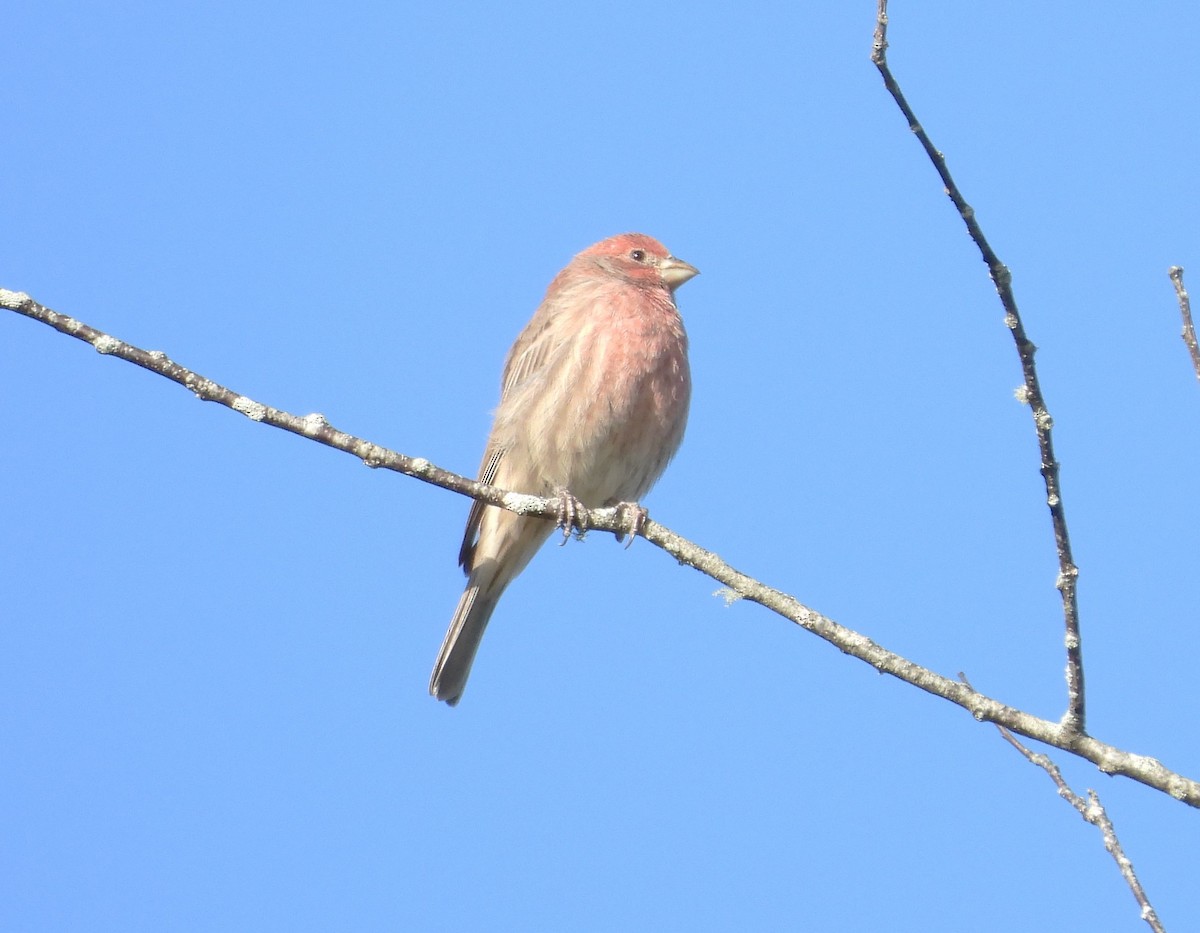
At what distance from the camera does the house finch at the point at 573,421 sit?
7.53 m

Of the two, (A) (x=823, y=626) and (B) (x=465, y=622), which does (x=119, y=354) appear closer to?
(A) (x=823, y=626)

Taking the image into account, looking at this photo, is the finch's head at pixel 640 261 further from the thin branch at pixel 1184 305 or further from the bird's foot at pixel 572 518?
the thin branch at pixel 1184 305

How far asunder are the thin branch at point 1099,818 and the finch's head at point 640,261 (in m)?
5.32

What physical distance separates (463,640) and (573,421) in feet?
5.64

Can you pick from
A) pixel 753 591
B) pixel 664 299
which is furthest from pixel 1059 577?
pixel 664 299

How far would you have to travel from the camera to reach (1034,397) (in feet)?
10.7

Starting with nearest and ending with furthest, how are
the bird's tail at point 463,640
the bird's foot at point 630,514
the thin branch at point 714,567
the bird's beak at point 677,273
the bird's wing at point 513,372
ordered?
the thin branch at point 714,567, the bird's foot at point 630,514, the bird's wing at point 513,372, the bird's tail at point 463,640, the bird's beak at point 677,273

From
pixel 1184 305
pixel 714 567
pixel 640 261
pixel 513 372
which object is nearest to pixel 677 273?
pixel 640 261

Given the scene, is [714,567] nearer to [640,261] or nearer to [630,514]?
[630,514]

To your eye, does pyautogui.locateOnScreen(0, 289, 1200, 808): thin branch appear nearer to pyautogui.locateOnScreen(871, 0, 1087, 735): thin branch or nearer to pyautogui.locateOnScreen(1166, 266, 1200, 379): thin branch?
pyautogui.locateOnScreen(871, 0, 1087, 735): thin branch

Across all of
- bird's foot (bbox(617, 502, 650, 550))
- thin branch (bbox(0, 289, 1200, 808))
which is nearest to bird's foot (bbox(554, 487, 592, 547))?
bird's foot (bbox(617, 502, 650, 550))

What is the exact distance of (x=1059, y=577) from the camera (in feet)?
11.2

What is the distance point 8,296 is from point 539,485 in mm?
4047

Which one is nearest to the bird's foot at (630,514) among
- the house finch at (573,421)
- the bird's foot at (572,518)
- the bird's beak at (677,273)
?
the bird's foot at (572,518)
